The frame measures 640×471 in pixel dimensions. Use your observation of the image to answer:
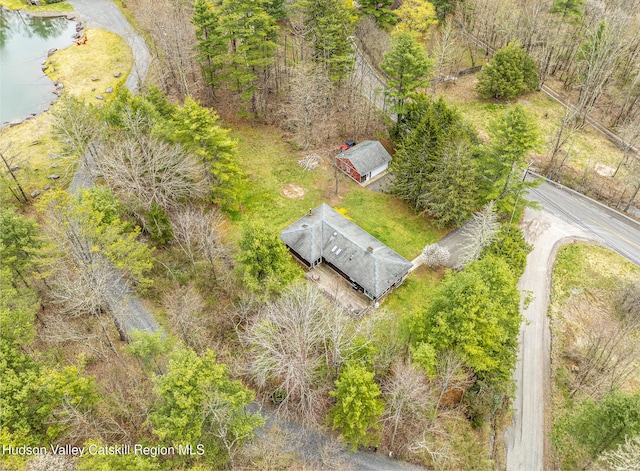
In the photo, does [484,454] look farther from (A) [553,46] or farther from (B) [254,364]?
(A) [553,46]

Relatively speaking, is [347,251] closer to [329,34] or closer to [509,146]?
[509,146]

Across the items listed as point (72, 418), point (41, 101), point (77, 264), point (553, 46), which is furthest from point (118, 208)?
point (553, 46)

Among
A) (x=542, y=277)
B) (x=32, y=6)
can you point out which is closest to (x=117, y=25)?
(x=32, y=6)

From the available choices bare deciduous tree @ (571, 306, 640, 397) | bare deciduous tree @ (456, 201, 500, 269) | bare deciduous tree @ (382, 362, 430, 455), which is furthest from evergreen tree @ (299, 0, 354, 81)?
bare deciduous tree @ (571, 306, 640, 397)

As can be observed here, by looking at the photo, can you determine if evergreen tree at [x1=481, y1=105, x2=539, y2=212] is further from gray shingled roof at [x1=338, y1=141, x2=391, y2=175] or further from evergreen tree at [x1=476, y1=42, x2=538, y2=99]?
evergreen tree at [x1=476, y1=42, x2=538, y2=99]

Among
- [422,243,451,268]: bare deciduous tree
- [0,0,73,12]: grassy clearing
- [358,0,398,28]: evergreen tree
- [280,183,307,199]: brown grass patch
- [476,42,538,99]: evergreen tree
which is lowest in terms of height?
[422,243,451,268]: bare deciduous tree

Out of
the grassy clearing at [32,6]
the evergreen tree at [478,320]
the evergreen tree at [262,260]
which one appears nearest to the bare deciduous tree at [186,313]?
the evergreen tree at [262,260]

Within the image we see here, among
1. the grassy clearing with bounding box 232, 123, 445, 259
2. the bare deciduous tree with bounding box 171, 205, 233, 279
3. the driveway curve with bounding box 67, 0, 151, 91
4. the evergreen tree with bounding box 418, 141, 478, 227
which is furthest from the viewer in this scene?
the driveway curve with bounding box 67, 0, 151, 91
